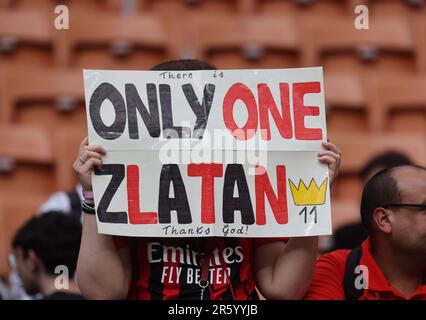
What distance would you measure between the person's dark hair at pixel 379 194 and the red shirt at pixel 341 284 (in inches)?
3.5

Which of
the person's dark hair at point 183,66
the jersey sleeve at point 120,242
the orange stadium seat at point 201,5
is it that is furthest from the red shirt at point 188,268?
the orange stadium seat at point 201,5

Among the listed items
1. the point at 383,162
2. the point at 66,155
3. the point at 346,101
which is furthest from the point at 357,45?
the point at 66,155

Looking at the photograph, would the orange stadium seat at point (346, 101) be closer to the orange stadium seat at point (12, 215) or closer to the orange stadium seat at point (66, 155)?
the orange stadium seat at point (66, 155)

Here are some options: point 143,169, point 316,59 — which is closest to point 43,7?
point 316,59

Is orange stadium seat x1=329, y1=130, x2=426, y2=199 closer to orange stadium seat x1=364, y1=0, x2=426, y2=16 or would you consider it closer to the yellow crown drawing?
orange stadium seat x1=364, y1=0, x2=426, y2=16

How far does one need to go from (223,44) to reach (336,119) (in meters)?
0.79

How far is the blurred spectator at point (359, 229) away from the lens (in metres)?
3.55

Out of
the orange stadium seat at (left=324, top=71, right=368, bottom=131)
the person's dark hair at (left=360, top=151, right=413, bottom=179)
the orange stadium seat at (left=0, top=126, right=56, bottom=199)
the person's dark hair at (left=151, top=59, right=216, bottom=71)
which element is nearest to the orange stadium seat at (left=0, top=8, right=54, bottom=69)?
the orange stadium seat at (left=0, top=126, right=56, bottom=199)

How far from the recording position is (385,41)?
5.35m

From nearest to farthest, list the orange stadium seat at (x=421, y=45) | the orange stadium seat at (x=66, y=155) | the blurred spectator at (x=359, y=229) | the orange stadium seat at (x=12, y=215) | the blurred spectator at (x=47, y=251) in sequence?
the blurred spectator at (x=47, y=251), the blurred spectator at (x=359, y=229), the orange stadium seat at (x=12, y=215), the orange stadium seat at (x=66, y=155), the orange stadium seat at (x=421, y=45)

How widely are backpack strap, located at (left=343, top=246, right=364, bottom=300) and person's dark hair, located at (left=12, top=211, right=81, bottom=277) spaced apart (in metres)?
0.96

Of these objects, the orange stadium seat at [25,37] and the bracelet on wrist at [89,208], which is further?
the orange stadium seat at [25,37]

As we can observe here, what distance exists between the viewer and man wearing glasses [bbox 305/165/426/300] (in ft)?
7.09
